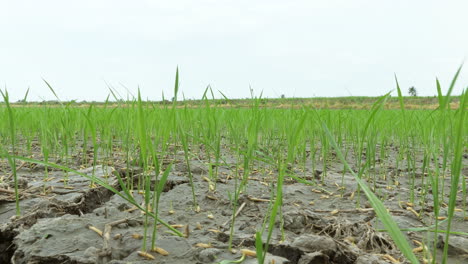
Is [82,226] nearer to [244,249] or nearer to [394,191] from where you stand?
[244,249]

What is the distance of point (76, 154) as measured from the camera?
2.20 m

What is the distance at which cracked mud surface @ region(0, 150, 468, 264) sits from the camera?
87 centimetres

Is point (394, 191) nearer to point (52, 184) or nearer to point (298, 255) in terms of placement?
point (298, 255)

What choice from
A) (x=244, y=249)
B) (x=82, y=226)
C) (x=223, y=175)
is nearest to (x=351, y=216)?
(x=244, y=249)

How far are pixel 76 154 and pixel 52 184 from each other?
0.73 m

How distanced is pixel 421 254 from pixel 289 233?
340 millimetres

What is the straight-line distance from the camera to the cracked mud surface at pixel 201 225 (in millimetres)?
872

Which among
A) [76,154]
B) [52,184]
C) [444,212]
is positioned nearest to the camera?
[444,212]

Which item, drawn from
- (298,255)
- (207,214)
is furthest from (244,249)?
(207,214)

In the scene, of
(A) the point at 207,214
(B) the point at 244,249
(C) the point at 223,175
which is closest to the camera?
(B) the point at 244,249

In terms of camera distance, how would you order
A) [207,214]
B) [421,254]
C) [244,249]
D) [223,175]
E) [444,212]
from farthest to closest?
[223,175] → [444,212] → [207,214] → [421,254] → [244,249]

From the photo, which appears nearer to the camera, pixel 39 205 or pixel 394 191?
pixel 39 205

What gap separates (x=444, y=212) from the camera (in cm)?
134

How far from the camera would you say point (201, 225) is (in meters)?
1.07
